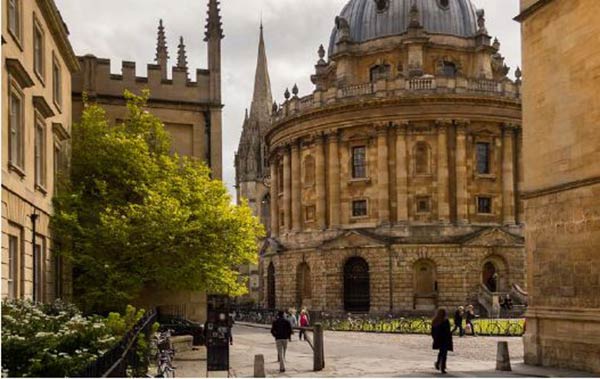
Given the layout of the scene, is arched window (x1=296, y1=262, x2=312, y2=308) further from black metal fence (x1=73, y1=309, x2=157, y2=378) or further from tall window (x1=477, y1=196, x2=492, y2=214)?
black metal fence (x1=73, y1=309, x2=157, y2=378)

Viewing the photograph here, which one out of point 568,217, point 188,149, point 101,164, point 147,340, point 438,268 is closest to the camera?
point 147,340

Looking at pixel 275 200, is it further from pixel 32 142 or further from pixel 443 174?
pixel 32 142

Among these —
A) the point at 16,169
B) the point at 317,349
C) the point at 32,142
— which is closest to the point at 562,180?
the point at 317,349

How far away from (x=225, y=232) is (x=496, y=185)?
114 feet

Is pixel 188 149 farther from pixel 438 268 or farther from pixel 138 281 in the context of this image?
pixel 438 268

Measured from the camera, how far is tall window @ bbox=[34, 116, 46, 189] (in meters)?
20.7

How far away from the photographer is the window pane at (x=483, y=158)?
5728 cm

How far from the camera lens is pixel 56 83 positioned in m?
24.1

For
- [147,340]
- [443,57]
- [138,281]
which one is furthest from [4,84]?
[443,57]

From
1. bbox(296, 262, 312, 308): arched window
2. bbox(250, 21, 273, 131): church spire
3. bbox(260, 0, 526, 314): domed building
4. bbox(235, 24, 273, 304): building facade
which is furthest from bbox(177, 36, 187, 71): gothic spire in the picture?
bbox(250, 21, 273, 131): church spire

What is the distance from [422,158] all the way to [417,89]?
4.54 metres

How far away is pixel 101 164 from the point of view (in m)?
26.4

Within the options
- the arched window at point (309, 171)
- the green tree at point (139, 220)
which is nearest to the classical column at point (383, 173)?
the arched window at point (309, 171)

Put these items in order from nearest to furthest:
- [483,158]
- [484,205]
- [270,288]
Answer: [484,205] < [483,158] < [270,288]
